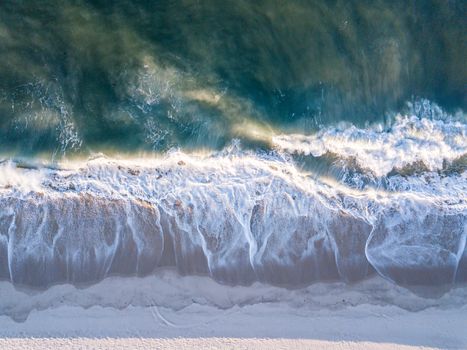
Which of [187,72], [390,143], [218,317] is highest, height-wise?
[187,72]

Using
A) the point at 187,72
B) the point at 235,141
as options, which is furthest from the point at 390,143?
the point at 187,72

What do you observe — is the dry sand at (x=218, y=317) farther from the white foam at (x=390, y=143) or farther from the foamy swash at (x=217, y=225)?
the white foam at (x=390, y=143)

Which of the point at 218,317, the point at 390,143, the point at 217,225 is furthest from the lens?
the point at 390,143

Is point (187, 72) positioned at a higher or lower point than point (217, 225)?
higher

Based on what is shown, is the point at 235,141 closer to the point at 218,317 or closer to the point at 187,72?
the point at 187,72

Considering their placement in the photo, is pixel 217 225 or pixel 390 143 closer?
pixel 217 225

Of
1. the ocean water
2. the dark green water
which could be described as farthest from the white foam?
the dark green water

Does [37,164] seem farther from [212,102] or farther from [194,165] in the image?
[212,102]

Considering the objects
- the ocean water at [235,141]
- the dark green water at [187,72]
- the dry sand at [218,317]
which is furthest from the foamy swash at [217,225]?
the dark green water at [187,72]
